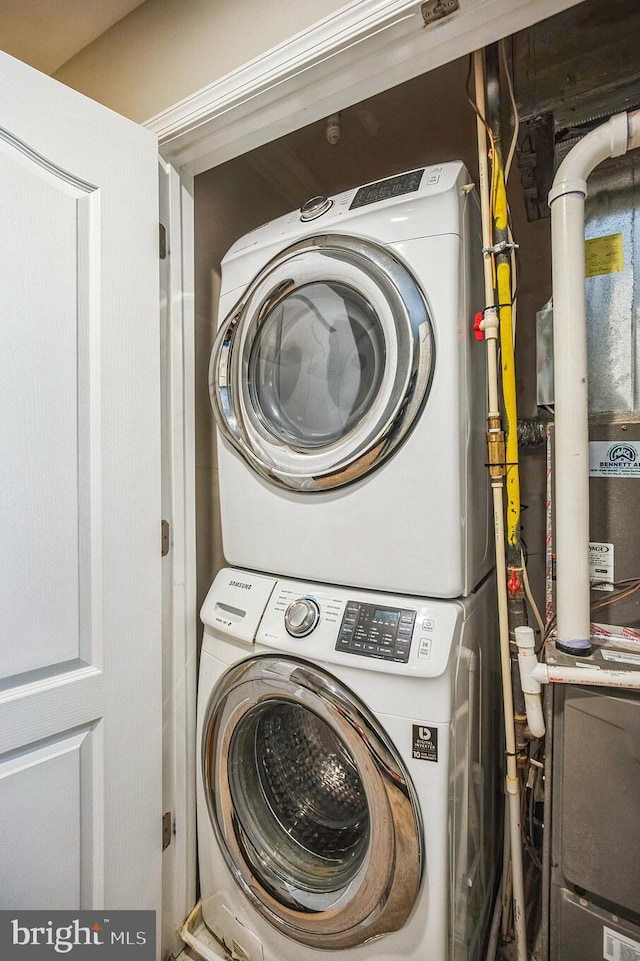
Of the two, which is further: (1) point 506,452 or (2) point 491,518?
(2) point 491,518

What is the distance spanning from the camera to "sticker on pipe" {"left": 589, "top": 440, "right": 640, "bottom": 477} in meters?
0.98

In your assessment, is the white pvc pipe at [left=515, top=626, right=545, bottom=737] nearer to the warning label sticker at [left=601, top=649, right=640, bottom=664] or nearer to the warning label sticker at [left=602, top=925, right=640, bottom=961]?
the warning label sticker at [left=601, top=649, right=640, bottom=664]

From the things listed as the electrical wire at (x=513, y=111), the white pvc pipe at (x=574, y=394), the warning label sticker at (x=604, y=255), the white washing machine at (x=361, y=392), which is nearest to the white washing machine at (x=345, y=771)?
the white washing machine at (x=361, y=392)

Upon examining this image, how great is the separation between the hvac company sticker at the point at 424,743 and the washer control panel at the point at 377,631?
0.43 feet

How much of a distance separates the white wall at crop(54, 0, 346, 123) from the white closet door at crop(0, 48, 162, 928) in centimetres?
20

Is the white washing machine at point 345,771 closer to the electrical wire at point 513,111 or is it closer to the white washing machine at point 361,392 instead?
the white washing machine at point 361,392

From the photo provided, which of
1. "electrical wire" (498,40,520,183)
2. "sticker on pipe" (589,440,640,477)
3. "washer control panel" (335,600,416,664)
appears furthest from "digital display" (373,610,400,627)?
"electrical wire" (498,40,520,183)

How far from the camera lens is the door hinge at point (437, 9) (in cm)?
89

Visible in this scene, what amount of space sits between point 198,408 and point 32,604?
0.70 metres

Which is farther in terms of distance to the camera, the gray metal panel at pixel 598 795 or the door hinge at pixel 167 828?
the door hinge at pixel 167 828

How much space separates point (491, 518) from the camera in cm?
134

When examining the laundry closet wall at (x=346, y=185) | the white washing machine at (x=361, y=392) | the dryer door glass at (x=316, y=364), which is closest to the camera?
the white washing machine at (x=361, y=392)

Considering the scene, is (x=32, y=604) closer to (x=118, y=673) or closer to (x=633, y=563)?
(x=118, y=673)

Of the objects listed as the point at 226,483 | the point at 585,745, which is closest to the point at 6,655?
the point at 226,483
